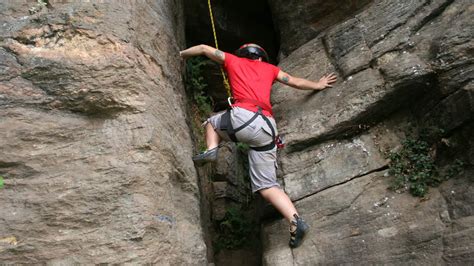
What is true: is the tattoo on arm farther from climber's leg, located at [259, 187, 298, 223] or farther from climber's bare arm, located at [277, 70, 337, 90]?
climber's leg, located at [259, 187, 298, 223]

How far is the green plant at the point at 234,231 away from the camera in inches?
273

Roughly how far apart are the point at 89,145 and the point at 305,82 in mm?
3258

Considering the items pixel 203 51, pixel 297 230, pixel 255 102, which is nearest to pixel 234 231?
pixel 297 230

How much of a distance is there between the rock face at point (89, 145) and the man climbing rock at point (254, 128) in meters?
0.77

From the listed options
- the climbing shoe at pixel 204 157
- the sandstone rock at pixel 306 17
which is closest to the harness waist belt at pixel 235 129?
the climbing shoe at pixel 204 157

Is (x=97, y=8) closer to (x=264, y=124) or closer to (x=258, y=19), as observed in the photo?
(x=264, y=124)

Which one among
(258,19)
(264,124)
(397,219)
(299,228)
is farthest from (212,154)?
(258,19)

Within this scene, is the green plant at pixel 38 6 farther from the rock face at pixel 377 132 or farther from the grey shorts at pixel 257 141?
the rock face at pixel 377 132

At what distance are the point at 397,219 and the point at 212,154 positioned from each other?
2.28 meters

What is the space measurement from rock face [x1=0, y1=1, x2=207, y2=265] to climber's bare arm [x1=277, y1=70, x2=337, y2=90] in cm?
194

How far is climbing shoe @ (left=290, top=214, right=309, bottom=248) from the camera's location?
522 cm

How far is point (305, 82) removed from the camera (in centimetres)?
623

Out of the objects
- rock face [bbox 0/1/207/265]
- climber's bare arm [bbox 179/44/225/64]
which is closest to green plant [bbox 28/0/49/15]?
rock face [bbox 0/1/207/265]

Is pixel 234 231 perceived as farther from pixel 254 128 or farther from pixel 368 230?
pixel 368 230
